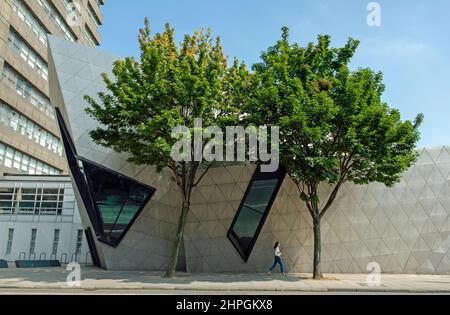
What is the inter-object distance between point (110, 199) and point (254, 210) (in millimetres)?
8553

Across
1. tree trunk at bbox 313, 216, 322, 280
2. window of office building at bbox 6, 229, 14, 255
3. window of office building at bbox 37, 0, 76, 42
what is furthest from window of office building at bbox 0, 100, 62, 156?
tree trunk at bbox 313, 216, 322, 280

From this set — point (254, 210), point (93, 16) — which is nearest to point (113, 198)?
point (254, 210)

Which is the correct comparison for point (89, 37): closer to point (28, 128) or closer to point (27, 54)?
point (27, 54)

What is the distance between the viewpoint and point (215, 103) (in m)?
17.6

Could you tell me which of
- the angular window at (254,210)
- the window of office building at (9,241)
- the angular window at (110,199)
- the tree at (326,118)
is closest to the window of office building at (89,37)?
the window of office building at (9,241)

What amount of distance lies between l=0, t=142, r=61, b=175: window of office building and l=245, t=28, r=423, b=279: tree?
35.0 m

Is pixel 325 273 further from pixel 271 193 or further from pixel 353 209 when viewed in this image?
pixel 271 193

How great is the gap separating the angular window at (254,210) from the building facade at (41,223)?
15.7 meters

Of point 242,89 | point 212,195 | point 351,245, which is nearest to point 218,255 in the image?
point 212,195

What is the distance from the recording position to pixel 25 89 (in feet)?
149

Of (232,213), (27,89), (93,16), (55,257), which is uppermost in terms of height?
(93,16)

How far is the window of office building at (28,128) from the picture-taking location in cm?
4141

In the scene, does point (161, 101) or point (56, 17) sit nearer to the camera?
point (161, 101)

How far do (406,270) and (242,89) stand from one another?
15524 millimetres
